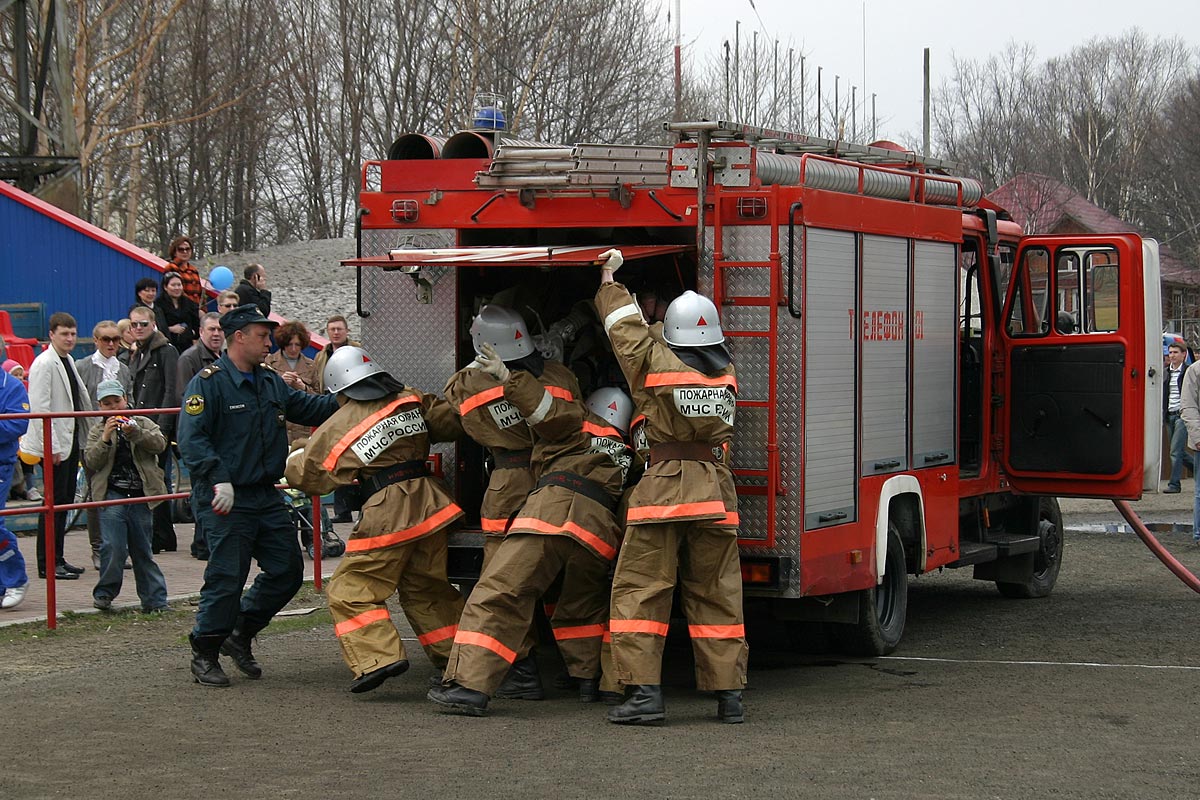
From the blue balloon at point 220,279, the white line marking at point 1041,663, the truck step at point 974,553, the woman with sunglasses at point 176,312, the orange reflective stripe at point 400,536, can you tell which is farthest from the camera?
the blue balloon at point 220,279

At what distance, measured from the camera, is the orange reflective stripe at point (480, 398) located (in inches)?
300

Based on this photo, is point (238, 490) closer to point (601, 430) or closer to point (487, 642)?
point (487, 642)

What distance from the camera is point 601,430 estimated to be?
755 cm

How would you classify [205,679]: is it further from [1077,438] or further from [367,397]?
[1077,438]

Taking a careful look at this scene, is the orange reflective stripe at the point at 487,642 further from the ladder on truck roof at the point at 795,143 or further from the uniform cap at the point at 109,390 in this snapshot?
the uniform cap at the point at 109,390

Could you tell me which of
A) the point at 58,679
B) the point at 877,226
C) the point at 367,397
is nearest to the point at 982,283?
the point at 877,226

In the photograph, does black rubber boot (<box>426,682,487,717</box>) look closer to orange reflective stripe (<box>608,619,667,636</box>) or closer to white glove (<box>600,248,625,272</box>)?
orange reflective stripe (<box>608,619,667,636</box>)

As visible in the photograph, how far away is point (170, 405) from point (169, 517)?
0.94 meters

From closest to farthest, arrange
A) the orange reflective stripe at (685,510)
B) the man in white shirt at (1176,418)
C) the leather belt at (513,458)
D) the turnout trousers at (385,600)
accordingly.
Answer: the orange reflective stripe at (685,510) → the turnout trousers at (385,600) → the leather belt at (513,458) → the man in white shirt at (1176,418)

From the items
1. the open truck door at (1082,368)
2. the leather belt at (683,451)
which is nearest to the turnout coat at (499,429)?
the leather belt at (683,451)

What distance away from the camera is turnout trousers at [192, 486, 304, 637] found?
7.66m

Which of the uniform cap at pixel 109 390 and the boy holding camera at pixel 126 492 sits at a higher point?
the uniform cap at pixel 109 390

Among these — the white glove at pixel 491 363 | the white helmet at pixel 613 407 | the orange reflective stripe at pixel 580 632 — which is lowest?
the orange reflective stripe at pixel 580 632

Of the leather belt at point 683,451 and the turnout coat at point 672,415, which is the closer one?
the turnout coat at point 672,415
